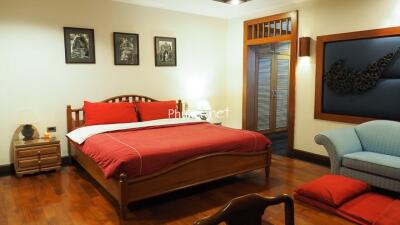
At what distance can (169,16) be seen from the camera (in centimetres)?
525

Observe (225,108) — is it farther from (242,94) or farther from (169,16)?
(169,16)

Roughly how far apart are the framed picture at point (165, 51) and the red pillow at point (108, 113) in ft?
3.67

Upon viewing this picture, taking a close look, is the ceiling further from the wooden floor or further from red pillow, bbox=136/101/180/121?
the wooden floor

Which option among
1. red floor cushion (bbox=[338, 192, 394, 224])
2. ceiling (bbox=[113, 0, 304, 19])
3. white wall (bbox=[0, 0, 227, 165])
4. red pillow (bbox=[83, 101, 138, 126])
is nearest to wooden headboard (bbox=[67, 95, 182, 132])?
white wall (bbox=[0, 0, 227, 165])

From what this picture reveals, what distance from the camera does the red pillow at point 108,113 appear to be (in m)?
4.21

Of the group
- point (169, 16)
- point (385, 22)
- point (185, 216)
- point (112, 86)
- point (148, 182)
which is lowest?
point (185, 216)

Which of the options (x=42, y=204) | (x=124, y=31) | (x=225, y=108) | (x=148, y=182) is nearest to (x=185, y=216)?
(x=148, y=182)

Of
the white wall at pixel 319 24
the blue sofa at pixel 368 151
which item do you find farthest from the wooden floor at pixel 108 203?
the white wall at pixel 319 24

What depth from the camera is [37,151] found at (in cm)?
394

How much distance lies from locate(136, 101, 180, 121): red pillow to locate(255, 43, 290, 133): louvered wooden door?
194 centimetres

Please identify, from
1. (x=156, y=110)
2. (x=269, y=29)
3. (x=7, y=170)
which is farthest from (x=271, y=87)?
(x=7, y=170)

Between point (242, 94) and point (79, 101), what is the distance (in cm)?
293

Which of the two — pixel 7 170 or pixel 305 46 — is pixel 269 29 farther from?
pixel 7 170

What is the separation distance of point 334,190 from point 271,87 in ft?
11.7
